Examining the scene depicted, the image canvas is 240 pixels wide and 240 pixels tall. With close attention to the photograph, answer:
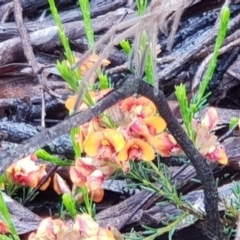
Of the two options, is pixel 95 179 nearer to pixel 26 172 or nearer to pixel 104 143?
pixel 104 143

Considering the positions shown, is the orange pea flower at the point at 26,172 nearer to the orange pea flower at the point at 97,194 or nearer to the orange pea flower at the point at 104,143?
the orange pea flower at the point at 97,194

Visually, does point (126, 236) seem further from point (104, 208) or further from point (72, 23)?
point (72, 23)

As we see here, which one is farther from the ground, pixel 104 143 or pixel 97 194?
pixel 104 143

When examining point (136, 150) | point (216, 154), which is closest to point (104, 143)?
point (136, 150)

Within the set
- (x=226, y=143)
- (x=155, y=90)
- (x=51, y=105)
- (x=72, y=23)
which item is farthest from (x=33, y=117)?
(x=155, y=90)

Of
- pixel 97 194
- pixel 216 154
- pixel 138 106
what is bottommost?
pixel 97 194
